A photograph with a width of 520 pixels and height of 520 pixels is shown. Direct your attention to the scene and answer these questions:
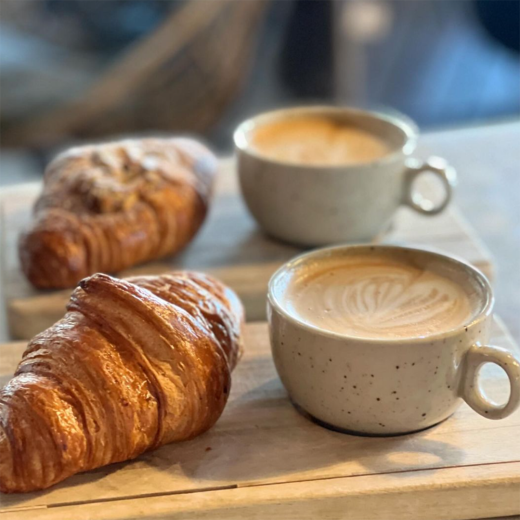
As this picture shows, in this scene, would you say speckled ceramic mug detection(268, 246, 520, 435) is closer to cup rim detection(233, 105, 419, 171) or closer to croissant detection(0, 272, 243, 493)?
croissant detection(0, 272, 243, 493)

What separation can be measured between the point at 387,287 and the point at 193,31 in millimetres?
1874

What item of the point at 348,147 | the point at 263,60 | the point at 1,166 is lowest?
the point at 1,166

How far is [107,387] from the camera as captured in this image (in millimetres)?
695

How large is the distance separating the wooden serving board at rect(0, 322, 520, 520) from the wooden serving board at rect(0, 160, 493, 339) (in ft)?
1.11

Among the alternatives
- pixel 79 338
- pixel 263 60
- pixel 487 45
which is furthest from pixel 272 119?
pixel 487 45

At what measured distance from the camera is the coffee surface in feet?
4.03

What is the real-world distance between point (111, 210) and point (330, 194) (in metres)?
0.28

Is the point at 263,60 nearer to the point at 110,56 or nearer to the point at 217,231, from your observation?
the point at 110,56

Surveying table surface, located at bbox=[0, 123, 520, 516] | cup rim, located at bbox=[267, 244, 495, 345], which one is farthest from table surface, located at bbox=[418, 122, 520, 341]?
cup rim, located at bbox=[267, 244, 495, 345]

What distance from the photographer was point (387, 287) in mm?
827

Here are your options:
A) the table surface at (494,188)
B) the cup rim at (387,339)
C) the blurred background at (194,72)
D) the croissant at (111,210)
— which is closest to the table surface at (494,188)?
the table surface at (494,188)

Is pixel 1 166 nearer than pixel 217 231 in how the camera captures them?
No

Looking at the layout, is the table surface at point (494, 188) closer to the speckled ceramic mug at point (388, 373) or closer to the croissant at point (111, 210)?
the croissant at point (111, 210)

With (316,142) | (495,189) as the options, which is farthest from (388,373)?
(495,189)
